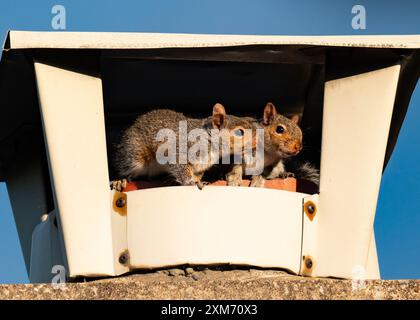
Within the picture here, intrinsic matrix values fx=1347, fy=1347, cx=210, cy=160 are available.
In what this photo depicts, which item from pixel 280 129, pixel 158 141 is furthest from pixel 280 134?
pixel 158 141

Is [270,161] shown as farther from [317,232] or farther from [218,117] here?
[317,232]

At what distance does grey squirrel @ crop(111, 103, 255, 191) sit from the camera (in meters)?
9.03

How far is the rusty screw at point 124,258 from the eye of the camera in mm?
7945

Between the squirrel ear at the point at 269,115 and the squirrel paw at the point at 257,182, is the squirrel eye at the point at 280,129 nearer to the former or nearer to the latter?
the squirrel ear at the point at 269,115

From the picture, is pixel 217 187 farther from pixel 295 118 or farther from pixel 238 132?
pixel 295 118

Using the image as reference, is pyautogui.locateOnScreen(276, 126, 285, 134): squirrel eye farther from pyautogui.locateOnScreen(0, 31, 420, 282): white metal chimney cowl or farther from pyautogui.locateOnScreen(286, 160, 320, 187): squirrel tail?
pyautogui.locateOnScreen(0, 31, 420, 282): white metal chimney cowl

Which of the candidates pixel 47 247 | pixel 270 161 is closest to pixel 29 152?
pixel 47 247

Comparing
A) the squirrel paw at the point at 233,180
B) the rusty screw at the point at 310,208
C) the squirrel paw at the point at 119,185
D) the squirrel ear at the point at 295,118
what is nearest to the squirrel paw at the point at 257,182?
the squirrel paw at the point at 233,180

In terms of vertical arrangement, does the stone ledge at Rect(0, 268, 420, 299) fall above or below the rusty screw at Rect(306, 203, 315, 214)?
below

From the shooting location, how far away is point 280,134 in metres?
9.41

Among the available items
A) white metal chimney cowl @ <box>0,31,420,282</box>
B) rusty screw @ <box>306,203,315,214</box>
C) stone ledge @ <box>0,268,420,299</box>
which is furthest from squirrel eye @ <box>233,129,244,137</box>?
stone ledge @ <box>0,268,420,299</box>

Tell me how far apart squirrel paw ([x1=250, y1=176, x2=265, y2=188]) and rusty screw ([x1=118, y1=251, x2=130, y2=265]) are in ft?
4.26

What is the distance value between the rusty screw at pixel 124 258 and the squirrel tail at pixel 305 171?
1.75 meters

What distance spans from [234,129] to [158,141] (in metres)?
0.53
